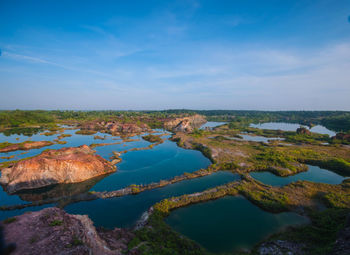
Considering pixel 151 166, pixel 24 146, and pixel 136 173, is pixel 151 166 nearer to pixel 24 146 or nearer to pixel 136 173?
pixel 136 173

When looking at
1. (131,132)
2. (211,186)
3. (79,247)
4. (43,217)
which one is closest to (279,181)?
(211,186)

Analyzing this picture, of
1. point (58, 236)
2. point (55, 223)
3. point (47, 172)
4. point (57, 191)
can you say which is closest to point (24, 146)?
point (47, 172)

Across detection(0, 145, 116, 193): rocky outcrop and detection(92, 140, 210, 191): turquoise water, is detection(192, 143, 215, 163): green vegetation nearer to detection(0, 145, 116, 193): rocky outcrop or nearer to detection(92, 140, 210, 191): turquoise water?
detection(92, 140, 210, 191): turquoise water

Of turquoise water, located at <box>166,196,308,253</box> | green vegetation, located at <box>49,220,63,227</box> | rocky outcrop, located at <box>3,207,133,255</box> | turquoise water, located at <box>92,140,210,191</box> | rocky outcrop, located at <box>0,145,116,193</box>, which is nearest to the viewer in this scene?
rocky outcrop, located at <box>3,207,133,255</box>

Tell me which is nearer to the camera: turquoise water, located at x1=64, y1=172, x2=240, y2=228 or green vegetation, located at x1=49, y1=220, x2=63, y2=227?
green vegetation, located at x1=49, y1=220, x2=63, y2=227

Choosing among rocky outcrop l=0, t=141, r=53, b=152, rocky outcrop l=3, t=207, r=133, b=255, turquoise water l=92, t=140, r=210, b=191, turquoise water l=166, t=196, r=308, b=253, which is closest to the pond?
turquoise water l=92, t=140, r=210, b=191

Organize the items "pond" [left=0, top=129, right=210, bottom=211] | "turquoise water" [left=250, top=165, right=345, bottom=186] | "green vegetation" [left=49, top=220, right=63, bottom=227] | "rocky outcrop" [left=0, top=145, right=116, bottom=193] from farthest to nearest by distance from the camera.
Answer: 1. "turquoise water" [left=250, top=165, right=345, bottom=186]
2. "rocky outcrop" [left=0, top=145, right=116, bottom=193]
3. "pond" [left=0, top=129, right=210, bottom=211]
4. "green vegetation" [left=49, top=220, right=63, bottom=227]
